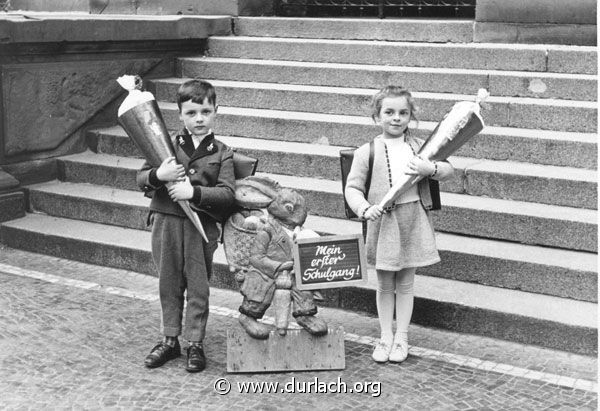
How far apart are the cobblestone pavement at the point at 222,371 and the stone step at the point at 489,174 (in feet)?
3.93

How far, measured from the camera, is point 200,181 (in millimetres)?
4738

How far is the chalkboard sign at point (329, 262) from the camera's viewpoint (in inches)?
186

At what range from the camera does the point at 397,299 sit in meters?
5.07

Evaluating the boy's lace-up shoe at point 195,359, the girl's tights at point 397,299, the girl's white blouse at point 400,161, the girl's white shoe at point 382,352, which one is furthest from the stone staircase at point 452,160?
the boy's lace-up shoe at point 195,359

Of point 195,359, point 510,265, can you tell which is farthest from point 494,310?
point 195,359

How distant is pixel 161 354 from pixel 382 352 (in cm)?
119

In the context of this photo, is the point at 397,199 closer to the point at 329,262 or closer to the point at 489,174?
the point at 329,262

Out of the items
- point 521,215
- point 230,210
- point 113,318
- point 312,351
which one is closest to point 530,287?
point 521,215

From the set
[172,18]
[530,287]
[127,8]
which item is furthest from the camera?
[127,8]

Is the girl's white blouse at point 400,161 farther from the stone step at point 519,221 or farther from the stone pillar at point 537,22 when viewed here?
the stone pillar at point 537,22

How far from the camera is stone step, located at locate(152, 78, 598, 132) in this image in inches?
254

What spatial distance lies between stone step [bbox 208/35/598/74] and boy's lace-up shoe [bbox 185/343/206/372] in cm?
364

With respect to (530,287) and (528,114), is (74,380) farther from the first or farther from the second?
(528,114)

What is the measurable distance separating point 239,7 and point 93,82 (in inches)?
74.1
